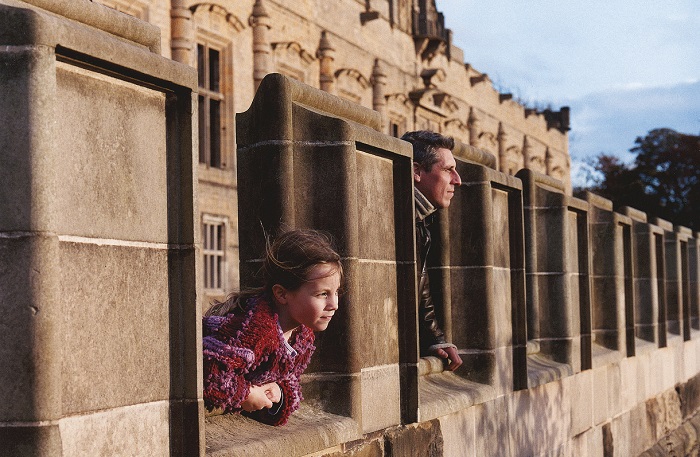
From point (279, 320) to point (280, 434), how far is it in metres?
0.39

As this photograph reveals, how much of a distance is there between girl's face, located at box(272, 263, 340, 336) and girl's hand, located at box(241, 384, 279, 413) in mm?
255

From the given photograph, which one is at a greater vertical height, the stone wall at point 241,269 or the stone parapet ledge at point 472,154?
the stone parapet ledge at point 472,154

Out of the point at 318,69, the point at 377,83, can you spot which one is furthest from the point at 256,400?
the point at 377,83

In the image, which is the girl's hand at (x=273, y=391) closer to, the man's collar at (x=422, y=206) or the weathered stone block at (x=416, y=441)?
the weathered stone block at (x=416, y=441)

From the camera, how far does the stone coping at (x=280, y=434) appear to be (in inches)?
164

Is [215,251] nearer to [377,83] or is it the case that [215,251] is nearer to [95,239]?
[377,83]

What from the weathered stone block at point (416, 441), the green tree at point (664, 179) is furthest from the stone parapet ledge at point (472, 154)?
the green tree at point (664, 179)

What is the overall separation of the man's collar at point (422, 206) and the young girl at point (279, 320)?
74.2 inches

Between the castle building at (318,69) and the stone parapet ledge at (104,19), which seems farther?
the castle building at (318,69)

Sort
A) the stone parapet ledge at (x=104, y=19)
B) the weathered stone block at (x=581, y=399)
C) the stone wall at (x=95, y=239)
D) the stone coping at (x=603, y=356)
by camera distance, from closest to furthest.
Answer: the stone wall at (x=95, y=239)
the stone parapet ledge at (x=104, y=19)
the weathered stone block at (x=581, y=399)
the stone coping at (x=603, y=356)

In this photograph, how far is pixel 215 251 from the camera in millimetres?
20891

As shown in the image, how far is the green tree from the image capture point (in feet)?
175

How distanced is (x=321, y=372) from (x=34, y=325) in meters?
2.14

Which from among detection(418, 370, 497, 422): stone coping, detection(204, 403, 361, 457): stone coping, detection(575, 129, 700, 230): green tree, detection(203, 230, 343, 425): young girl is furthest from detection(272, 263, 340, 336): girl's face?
detection(575, 129, 700, 230): green tree
